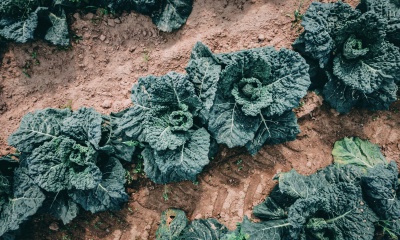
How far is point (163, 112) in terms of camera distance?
16.6 ft

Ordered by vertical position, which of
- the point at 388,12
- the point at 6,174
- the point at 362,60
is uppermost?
the point at 388,12

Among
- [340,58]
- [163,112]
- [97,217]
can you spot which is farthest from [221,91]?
[97,217]

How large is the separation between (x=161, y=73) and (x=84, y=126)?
1427mm

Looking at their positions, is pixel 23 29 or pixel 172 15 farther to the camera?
pixel 172 15

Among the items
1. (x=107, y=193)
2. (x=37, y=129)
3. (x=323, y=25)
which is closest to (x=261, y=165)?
(x=323, y=25)

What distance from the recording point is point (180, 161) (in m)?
4.88

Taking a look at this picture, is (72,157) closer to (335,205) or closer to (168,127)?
(168,127)

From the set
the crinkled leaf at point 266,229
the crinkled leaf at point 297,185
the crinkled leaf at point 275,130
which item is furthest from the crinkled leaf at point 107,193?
the crinkled leaf at point 297,185

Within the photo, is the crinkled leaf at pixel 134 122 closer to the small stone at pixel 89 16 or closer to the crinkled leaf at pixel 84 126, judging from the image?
the crinkled leaf at pixel 84 126

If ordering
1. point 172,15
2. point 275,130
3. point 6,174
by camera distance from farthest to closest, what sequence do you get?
point 172,15 < point 6,174 < point 275,130

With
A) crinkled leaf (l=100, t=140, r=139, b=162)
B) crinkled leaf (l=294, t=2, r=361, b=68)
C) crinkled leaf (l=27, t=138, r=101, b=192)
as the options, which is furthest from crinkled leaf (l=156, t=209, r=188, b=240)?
crinkled leaf (l=294, t=2, r=361, b=68)

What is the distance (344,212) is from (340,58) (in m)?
2.21

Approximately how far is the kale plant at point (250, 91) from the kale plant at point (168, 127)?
0.77 ft

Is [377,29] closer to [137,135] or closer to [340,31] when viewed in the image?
[340,31]
